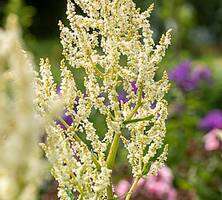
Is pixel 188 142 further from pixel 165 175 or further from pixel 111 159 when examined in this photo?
pixel 111 159

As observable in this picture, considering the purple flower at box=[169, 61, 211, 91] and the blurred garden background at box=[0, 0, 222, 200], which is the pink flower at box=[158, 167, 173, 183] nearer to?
the blurred garden background at box=[0, 0, 222, 200]

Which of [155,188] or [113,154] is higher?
[113,154]

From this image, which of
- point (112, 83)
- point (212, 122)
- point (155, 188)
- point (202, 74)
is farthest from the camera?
point (202, 74)

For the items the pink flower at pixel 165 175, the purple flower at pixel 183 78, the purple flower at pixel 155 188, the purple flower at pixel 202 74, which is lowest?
the purple flower at pixel 155 188

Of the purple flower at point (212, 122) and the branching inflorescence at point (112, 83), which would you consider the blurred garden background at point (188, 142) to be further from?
the branching inflorescence at point (112, 83)

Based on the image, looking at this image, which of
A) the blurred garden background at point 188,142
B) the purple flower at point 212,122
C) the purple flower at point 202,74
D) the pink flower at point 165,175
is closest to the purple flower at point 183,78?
the blurred garden background at point 188,142

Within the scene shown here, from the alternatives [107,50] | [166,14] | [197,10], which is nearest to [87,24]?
[107,50]

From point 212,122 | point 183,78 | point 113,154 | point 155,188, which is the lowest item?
point 155,188

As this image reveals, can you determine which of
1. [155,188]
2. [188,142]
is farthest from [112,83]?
[188,142]

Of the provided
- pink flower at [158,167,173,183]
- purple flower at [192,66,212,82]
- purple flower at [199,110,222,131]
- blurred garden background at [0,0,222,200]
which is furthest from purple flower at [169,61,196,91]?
pink flower at [158,167,173,183]
